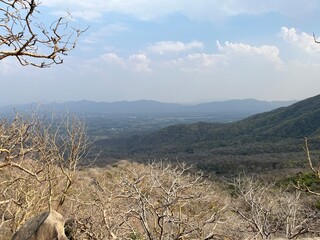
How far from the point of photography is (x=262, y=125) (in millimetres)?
89688

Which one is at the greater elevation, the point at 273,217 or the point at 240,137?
the point at 273,217

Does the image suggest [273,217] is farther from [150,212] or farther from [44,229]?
[44,229]

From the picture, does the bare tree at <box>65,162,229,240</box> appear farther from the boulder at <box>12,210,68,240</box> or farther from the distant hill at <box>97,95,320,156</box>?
the distant hill at <box>97,95,320,156</box>

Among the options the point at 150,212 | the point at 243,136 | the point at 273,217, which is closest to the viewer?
the point at 150,212

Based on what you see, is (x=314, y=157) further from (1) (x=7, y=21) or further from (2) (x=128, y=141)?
(2) (x=128, y=141)

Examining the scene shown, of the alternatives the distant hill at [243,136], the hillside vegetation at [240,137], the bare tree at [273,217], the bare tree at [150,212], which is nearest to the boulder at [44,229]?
the bare tree at [150,212]

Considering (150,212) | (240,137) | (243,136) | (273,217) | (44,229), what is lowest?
(240,137)

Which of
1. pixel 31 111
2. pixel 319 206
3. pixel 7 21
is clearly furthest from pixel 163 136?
pixel 7 21

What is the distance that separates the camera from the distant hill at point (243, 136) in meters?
63.8

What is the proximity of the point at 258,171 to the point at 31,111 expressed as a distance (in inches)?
1272

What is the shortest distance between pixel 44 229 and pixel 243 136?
75.3 m

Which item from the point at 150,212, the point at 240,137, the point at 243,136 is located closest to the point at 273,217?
the point at 150,212

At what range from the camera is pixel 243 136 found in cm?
8069

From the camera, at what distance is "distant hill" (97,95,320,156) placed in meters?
63.8
